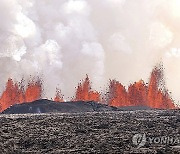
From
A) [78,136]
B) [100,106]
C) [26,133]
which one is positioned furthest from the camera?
[100,106]

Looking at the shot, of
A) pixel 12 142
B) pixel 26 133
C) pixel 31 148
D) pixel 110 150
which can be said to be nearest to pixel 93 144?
pixel 110 150

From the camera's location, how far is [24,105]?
169 m

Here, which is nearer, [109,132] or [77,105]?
[109,132]

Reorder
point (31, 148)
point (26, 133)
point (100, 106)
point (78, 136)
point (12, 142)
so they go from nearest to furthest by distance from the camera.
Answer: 1. point (31, 148)
2. point (12, 142)
3. point (78, 136)
4. point (26, 133)
5. point (100, 106)

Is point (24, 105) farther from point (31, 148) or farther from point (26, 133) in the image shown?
point (31, 148)

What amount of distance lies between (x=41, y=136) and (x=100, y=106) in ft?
372

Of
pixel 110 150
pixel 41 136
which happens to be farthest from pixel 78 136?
pixel 110 150

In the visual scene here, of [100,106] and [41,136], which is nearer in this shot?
[41,136]

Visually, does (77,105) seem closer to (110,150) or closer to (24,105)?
(24,105)

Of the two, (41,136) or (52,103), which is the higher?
(52,103)

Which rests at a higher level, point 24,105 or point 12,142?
point 24,105

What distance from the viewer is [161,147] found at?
41375 millimetres

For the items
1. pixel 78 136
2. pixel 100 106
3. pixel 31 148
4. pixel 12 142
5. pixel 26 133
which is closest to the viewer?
pixel 31 148

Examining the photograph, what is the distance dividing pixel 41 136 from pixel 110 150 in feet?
51.3
